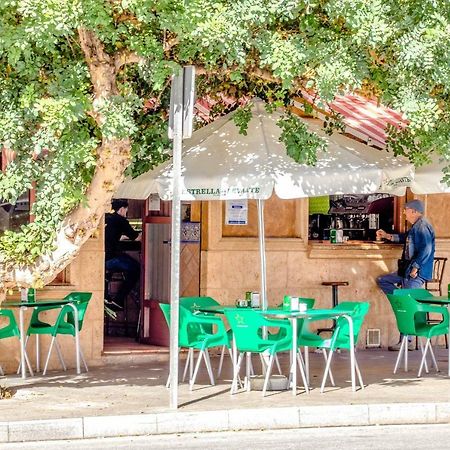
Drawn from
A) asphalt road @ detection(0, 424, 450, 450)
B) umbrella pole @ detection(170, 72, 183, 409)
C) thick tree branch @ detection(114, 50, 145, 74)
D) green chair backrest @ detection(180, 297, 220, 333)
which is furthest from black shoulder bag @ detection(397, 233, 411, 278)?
thick tree branch @ detection(114, 50, 145, 74)

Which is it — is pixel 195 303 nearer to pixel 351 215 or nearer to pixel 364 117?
pixel 351 215

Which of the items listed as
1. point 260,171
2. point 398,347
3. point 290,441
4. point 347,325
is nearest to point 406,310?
point 347,325

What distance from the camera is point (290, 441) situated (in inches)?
416

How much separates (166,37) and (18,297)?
13.6ft

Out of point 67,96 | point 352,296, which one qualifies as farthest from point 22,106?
point 352,296

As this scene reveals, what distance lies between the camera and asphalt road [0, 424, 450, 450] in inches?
406

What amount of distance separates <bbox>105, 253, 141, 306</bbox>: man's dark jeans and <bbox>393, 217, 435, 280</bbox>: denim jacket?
3762 millimetres

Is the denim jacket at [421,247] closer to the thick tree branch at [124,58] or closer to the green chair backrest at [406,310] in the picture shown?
the green chair backrest at [406,310]

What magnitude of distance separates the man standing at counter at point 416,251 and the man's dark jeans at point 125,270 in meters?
3.62

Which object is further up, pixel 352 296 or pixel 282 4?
pixel 282 4

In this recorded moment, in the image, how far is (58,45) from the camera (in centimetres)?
1186

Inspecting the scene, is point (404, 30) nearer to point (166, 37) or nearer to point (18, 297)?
point (166, 37)

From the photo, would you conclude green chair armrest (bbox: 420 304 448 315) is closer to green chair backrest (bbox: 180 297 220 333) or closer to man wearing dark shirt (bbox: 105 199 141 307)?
green chair backrest (bbox: 180 297 220 333)

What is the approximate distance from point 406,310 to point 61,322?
3.79 meters
